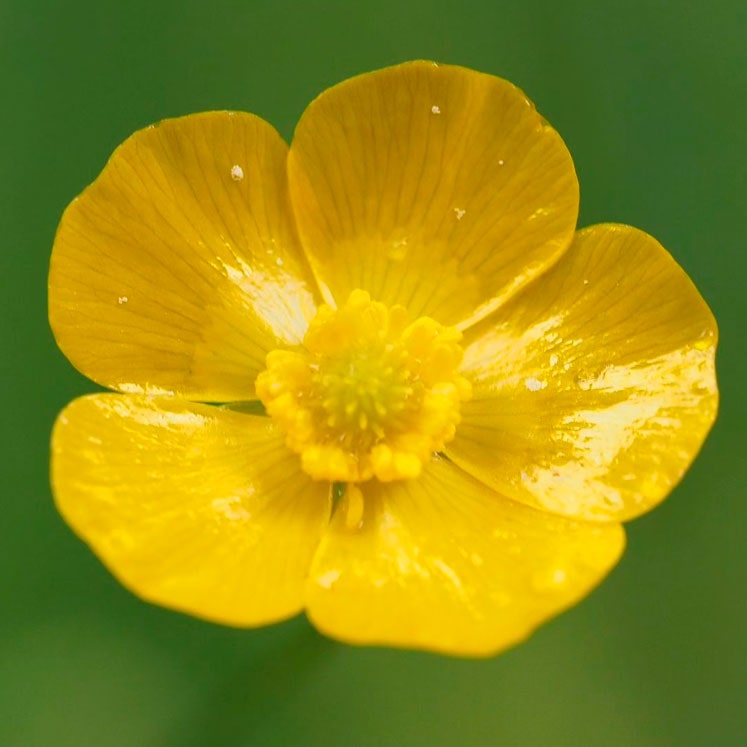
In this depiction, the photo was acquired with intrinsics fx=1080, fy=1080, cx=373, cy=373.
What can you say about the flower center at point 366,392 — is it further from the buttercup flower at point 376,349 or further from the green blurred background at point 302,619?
the green blurred background at point 302,619

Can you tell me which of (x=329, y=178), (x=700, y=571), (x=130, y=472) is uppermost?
(x=329, y=178)

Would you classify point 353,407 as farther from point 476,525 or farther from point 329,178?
point 329,178

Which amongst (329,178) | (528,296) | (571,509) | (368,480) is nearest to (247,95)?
(329,178)

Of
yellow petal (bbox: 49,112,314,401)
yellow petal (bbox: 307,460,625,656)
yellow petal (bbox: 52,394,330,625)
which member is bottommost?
yellow petal (bbox: 307,460,625,656)

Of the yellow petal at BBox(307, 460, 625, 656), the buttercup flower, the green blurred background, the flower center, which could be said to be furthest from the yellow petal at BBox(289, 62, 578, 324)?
the green blurred background

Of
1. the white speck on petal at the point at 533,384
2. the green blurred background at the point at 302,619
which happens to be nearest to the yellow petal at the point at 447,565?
the white speck on petal at the point at 533,384

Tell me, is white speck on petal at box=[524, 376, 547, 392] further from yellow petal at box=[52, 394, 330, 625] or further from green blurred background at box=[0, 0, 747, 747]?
green blurred background at box=[0, 0, 747, 747]
